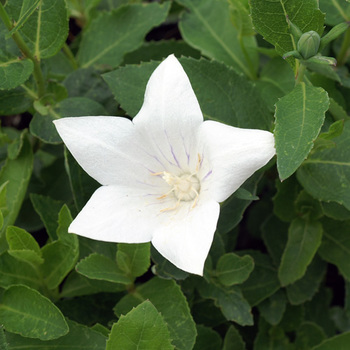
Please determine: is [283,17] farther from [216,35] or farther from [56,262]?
[56,262]

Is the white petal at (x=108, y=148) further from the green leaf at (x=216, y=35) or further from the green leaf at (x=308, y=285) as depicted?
the green leaf at (x=308, y=285)

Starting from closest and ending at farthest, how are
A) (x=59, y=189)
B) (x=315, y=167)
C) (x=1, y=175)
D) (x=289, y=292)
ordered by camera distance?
(x=315, y=167)
(x=1, y=175)
(x=289, y=292)
(x=59, y=189)

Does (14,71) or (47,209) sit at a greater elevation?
(14,71)

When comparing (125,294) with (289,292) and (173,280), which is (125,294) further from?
(289,292)

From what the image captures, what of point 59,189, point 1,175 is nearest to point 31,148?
point 1,175

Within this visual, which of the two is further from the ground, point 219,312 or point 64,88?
point 64,88

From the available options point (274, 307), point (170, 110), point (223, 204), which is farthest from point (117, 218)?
point (274, 307)

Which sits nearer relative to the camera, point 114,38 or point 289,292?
point 289,292
